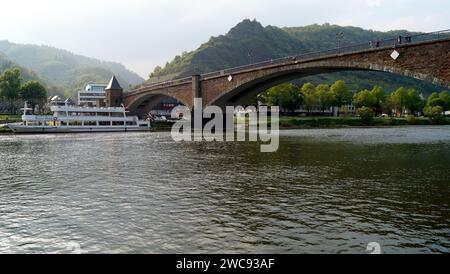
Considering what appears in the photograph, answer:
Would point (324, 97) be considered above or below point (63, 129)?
above

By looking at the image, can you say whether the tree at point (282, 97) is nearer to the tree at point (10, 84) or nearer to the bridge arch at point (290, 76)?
the bridge arch at point (290, 76)

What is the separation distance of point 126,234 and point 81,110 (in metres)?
80.8

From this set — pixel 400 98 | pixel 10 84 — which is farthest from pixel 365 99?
pixel 10 84

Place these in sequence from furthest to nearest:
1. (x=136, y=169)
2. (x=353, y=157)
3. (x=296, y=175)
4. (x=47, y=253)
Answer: (x=353, y=157), (x=136, y=169), (x=296, y=175), (x=47, y=253)

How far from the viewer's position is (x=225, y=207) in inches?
711

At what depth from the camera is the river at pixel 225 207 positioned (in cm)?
1322

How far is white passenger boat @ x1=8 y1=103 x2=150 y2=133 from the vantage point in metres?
80.7

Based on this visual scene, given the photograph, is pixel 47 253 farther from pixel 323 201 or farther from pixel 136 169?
pixel 136 169

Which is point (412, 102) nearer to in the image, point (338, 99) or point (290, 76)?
point (338, 99)

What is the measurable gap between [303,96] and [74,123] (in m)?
78.9

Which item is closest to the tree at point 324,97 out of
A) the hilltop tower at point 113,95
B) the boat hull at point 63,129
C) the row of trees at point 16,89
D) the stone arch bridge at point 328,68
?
the stone arch bridge at point 328,68

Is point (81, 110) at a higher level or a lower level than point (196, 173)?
higher

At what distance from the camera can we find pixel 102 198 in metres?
20.0
